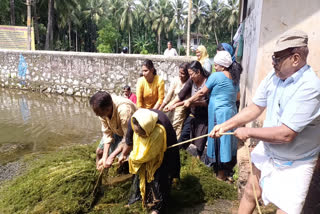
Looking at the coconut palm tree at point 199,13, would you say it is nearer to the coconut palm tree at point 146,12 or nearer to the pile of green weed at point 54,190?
the coconut palm tree at point 146,12

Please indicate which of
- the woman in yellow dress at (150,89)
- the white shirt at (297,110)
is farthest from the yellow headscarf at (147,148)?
the woman in yellow dress at (150,89)

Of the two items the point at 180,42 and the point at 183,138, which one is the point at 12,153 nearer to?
the point at 183,138

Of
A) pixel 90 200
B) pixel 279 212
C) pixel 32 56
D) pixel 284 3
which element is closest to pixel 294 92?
pixel 279 212

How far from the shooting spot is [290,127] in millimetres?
1731

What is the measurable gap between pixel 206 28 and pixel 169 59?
44487 mm

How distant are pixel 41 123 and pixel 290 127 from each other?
680cm

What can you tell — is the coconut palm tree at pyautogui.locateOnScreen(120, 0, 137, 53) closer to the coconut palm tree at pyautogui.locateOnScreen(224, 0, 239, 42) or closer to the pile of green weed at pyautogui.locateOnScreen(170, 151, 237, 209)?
the coconut palm tree at pyautogui.locateOnScreen(224, 0, 239, 42)

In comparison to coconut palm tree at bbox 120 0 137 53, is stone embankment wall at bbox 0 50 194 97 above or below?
below

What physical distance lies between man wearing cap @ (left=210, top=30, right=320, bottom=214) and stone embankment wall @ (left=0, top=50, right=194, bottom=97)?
644 cm

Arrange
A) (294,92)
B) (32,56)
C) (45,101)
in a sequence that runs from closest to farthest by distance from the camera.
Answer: (294,92) → (45,101) → (32,56)

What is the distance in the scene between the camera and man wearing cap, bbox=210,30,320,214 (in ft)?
5.60

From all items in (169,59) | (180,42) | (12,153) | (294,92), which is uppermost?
(180,42)

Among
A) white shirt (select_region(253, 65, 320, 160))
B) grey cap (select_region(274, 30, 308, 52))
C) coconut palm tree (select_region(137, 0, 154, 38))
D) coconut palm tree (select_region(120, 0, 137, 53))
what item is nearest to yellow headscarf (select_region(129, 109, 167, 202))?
white shirt (select_region(253, 65, 320, 160))

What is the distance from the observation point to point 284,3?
121 inches
